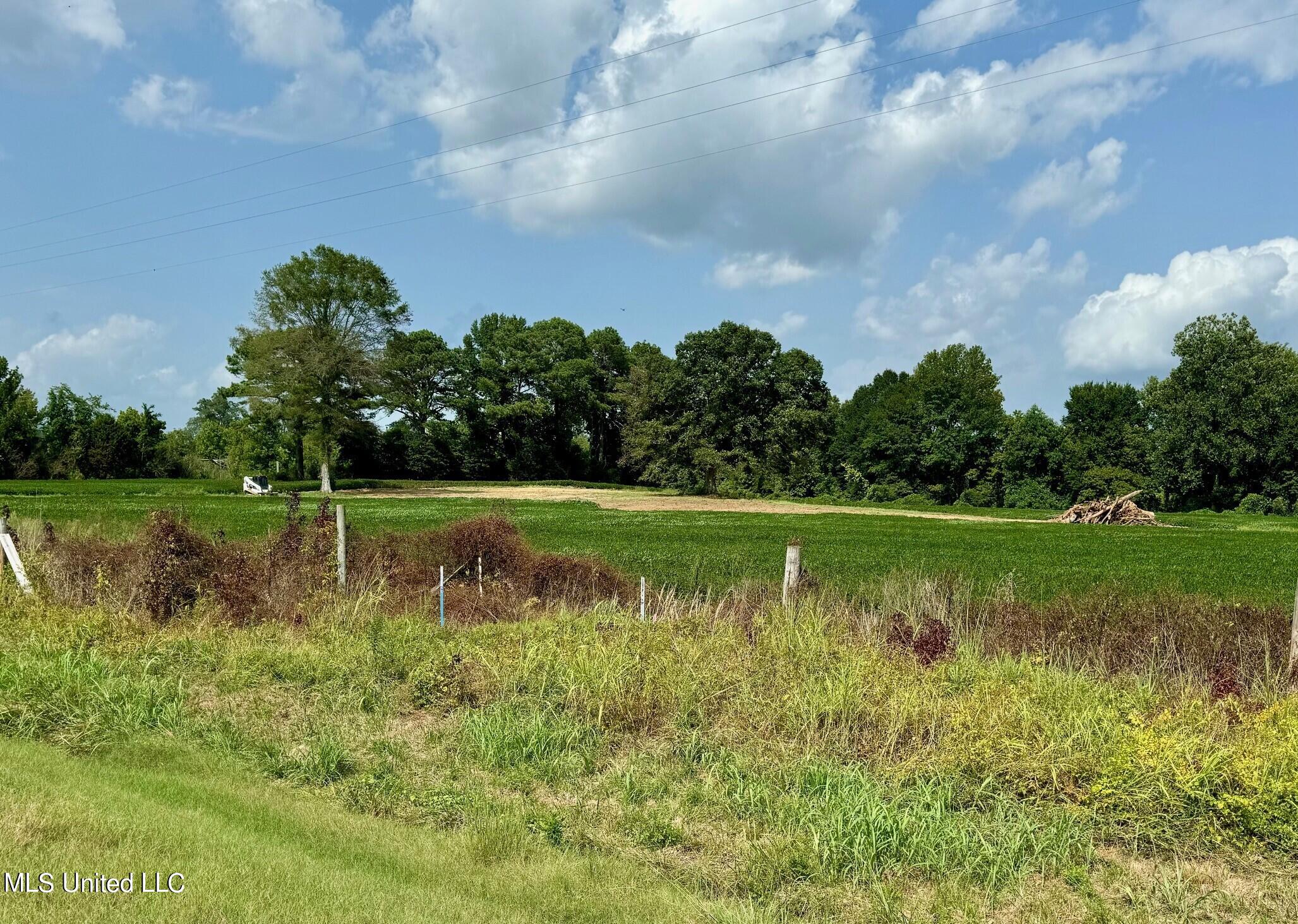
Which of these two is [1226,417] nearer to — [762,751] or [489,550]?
[489,550]

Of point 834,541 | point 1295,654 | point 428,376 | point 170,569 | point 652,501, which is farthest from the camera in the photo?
point 428,376

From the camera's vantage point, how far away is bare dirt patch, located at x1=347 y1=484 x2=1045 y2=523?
43812mm

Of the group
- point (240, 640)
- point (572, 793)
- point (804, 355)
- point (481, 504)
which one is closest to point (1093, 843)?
point (572, 793)

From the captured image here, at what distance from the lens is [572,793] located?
18.8ft

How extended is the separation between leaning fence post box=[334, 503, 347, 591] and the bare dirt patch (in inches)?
1157

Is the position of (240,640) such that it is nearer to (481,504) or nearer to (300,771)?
(300,771)

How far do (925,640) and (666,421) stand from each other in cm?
5206

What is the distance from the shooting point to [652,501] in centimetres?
5153

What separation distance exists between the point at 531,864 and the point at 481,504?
1626 inches

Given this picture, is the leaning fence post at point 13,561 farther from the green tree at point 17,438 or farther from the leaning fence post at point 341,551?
the green tree at point 17,438

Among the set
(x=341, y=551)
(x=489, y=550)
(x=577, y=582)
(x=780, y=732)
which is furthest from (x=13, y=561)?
(x=780, y=732)

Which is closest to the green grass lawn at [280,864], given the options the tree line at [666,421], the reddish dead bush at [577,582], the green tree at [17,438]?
the reddish dead bush at [577,582]

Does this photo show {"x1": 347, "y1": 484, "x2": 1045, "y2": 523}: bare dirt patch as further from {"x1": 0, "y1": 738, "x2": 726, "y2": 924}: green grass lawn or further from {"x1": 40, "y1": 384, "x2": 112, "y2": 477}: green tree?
{"x1": 0, "y1": 738, "x2": 726, "y2": 924}: green grass lawn

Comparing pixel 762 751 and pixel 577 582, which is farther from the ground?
pixel 577 582
